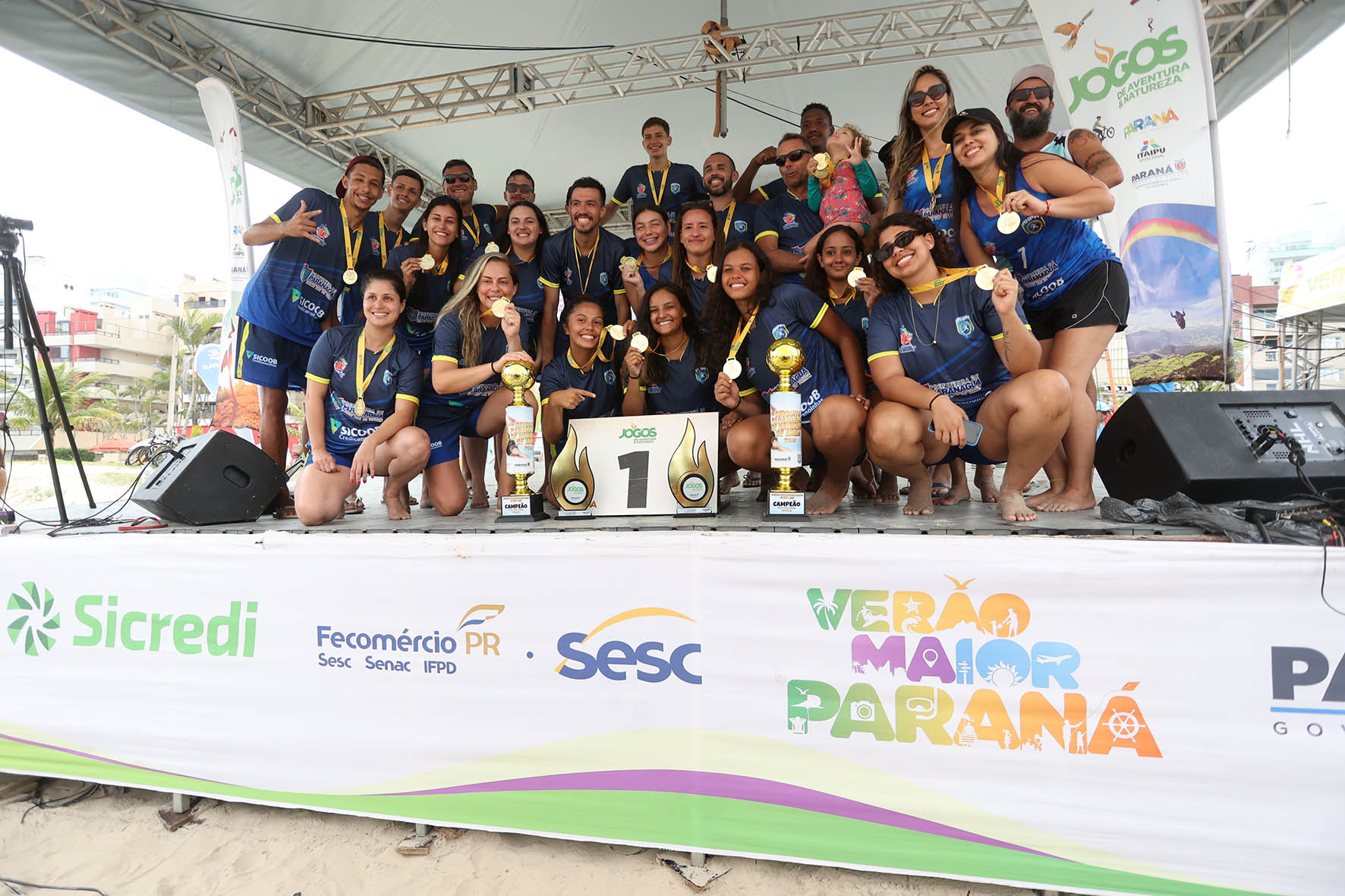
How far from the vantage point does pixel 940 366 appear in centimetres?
238

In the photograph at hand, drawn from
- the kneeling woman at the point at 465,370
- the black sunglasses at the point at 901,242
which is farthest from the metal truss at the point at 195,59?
the black sunglasses at the point at 901,242

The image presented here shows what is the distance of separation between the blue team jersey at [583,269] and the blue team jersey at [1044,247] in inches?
74.0

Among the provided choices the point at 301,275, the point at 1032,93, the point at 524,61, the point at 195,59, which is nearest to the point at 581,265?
the point at 301,275

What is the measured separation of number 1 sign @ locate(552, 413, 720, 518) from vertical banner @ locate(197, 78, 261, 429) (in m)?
3.89

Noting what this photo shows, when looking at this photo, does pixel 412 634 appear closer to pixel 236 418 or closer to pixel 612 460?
pixel 612 460

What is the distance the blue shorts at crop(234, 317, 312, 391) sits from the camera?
3.58 meters

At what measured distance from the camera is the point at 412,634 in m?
2.00

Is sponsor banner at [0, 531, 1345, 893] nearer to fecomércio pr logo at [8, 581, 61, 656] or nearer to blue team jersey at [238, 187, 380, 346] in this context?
fecomércio pr logo at [8, 581, 61, 656]

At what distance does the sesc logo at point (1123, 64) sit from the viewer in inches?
155

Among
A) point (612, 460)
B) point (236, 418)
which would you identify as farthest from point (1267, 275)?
point (236, 418)

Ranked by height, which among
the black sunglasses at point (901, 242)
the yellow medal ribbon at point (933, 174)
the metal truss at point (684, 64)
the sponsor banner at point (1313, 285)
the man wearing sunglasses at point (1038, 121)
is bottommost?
the black sunglasses at point (901, 242)

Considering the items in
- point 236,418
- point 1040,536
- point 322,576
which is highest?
point 236,418

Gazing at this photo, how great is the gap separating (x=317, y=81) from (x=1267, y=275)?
20023mm

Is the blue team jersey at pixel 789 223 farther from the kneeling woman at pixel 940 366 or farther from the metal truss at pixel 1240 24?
the metal truss at pixel 1240 24
